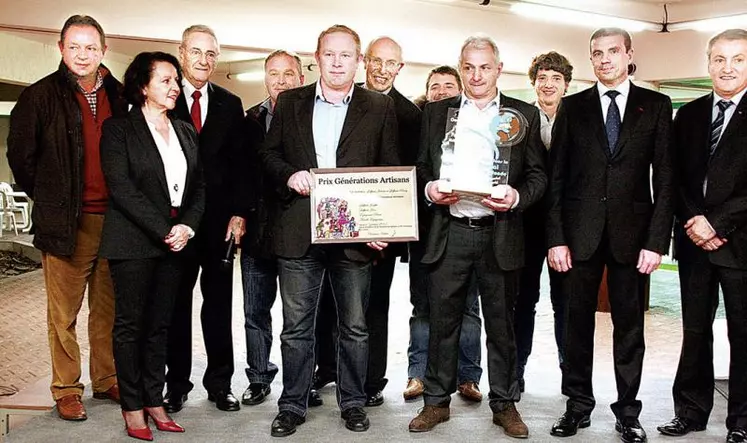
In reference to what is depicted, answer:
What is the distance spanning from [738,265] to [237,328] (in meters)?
4.37

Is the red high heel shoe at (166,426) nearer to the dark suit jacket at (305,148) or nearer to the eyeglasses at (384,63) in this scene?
the dark suit jacket at (305,148)

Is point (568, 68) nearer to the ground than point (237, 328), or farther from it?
farther from it

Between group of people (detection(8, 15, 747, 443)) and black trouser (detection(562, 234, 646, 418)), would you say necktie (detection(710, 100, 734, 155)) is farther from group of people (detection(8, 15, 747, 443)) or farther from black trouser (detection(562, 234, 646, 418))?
black trouser (detection(562, 234, 646, 418))

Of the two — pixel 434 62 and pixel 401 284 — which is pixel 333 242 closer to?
pixel 434 62

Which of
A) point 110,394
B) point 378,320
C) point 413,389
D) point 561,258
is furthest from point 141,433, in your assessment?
point 561,258

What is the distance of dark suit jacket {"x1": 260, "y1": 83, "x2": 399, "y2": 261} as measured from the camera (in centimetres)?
357

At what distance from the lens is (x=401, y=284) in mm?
9773

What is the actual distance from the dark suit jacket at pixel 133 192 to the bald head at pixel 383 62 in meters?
1.17

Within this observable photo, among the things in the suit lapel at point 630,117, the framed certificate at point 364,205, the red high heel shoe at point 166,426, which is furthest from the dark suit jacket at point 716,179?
the red high heel shoe at point 166,426

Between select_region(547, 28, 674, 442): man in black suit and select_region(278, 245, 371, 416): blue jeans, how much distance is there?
2.96ft

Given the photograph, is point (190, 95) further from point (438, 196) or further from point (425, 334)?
point (425, 334)

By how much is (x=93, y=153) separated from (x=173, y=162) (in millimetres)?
488

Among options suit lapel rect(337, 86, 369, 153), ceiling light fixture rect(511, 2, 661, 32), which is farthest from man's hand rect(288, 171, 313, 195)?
ceiling light fixture rect(511, 2, 661, 32)

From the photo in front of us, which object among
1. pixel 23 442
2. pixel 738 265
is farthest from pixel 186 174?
pixel 738 265
